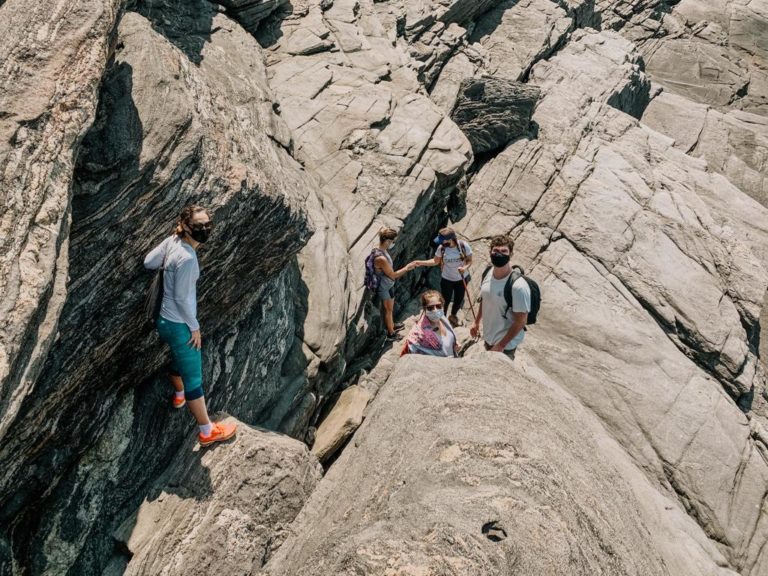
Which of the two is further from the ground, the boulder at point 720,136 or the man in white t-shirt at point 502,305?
the man in white t-shirt at point 502,305

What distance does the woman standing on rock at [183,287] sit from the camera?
9.69 meters

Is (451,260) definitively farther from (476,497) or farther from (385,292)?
(476,497)

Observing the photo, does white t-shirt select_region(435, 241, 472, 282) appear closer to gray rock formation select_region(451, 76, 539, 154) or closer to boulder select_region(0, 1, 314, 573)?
boulder select_region(0, 1, 314, 573)

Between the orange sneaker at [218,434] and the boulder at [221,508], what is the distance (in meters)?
0.15

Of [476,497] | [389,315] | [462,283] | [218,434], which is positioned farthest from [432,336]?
[476,497]

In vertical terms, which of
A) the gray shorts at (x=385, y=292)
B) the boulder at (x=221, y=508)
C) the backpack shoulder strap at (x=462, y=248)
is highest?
the backpack shoulder strap at (x=462, y=248)

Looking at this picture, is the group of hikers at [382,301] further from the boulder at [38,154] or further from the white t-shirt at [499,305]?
the boulder at [38,154]

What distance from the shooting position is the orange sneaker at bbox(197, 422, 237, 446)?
1122 cm

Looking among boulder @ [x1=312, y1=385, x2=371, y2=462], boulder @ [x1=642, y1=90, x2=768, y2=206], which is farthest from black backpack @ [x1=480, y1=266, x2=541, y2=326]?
boulder @ [x1=642, y1=90, x2=768, y2=206]

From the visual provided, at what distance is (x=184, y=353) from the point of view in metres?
10.4

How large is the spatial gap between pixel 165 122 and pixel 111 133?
0.97 meters

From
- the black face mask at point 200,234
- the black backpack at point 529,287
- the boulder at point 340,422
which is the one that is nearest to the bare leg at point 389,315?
the boulder at point 340,422

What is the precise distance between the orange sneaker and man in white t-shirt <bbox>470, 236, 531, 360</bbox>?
5807 millimetres

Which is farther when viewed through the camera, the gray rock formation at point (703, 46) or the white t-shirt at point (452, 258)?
the gray rock formation at point (703, 46)
